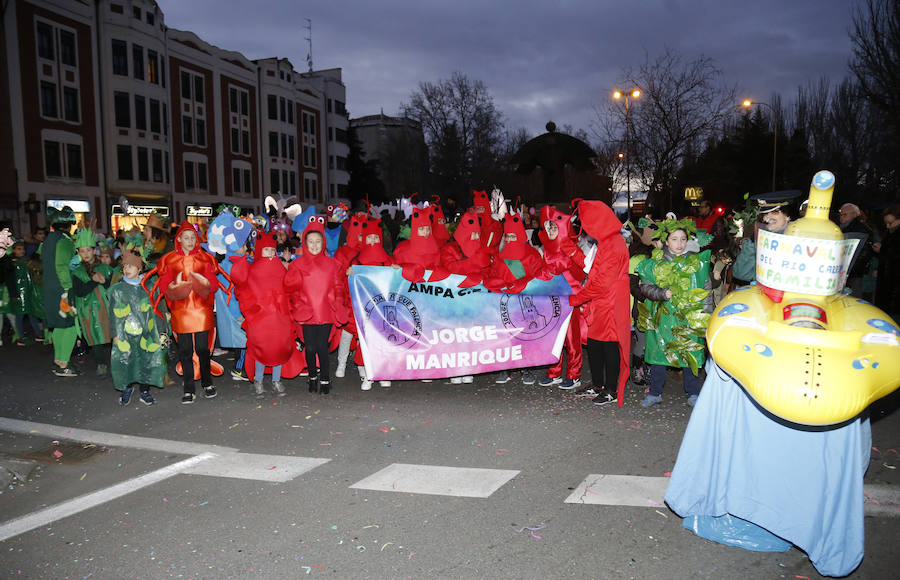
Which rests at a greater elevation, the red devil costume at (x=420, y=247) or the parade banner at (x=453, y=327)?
the red devil costume at (x=420, y=247)

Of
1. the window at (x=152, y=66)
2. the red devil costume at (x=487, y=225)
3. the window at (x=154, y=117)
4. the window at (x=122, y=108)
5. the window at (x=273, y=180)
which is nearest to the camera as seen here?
the red devil costume at (x=487, y=225)

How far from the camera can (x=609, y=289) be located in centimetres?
647

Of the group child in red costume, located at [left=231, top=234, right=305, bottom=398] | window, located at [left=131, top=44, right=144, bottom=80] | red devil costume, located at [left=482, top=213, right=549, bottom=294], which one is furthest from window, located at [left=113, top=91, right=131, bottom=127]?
red devil costume, located at [left=482, top=213, right=549, bottom=294]

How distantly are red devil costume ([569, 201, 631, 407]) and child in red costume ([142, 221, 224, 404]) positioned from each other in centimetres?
420

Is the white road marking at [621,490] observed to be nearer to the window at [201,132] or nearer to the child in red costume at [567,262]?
the child in red costume at [567,262]

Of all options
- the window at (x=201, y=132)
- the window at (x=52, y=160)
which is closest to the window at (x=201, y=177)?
the window at (x=201, y=132)

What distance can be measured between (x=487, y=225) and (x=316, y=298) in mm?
2547

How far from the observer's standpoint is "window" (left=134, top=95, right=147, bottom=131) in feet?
110

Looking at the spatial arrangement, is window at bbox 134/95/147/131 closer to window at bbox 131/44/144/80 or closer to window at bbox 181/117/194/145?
window at bbox 131/44/144/80

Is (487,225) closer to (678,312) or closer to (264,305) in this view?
(678,312)

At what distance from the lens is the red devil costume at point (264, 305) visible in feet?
23.1

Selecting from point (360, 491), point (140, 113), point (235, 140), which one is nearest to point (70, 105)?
point (140, 113)

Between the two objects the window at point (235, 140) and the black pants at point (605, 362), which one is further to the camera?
the window at point (235, 140)

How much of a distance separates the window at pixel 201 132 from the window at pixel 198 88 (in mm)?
1267
